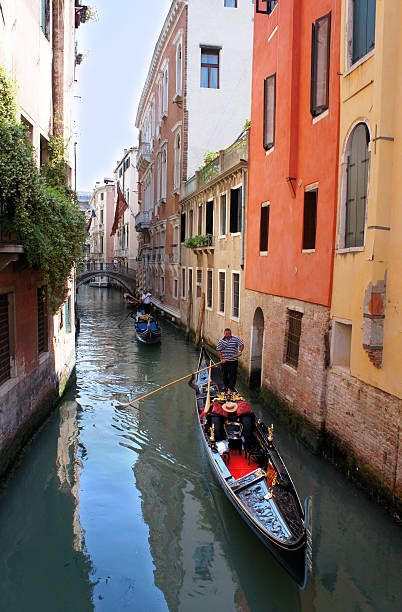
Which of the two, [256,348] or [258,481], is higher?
[256,348]

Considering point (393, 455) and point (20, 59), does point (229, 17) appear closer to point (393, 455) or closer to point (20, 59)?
point (20, 59)

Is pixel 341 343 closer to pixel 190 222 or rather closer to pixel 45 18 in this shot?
pixel 45 18

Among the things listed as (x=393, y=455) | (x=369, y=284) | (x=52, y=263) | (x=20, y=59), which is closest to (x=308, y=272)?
(x=369, y=284)

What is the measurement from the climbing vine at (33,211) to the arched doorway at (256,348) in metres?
4.63

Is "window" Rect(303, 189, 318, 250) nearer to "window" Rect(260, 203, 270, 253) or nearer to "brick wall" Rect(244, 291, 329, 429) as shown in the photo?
"brick wall" Rect(244, 291, 329, 429)

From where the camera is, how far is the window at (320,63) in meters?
7.57

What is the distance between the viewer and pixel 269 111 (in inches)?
402

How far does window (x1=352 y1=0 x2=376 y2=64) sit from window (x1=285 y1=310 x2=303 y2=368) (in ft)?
13.2

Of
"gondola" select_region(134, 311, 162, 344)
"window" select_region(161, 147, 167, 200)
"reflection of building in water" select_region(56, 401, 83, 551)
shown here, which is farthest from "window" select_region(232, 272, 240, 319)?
"window" select_region(161, 147, 167, 200)

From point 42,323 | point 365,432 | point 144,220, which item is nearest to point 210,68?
point 144,220

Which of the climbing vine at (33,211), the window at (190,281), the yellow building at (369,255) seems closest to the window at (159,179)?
the window at (190,281)

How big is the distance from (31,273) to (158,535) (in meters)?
4.31

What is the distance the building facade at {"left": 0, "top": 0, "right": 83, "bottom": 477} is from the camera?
6457 mm

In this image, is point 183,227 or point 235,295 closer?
point 235,295
